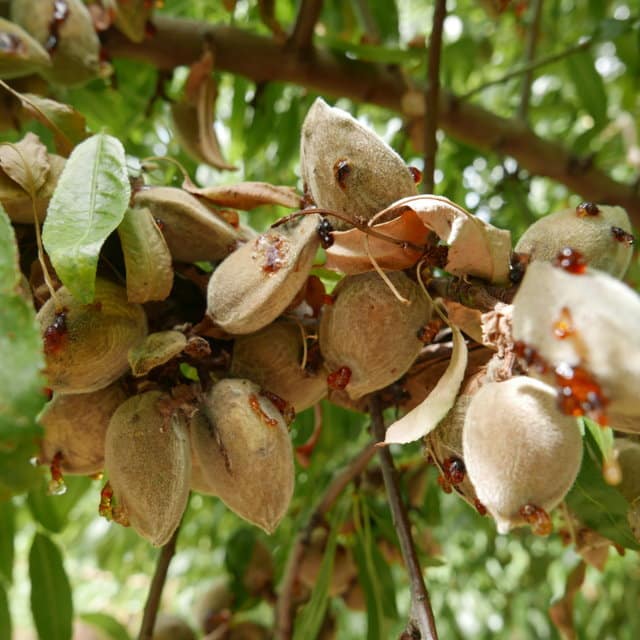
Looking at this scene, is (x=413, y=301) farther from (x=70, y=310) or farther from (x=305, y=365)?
(x=70, y=310)

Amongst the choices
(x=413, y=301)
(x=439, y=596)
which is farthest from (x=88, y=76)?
(x=439, y=596)

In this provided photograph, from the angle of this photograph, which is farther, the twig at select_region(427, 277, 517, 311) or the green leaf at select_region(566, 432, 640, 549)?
the green leaf at select_region(566, 432, 640, 549)

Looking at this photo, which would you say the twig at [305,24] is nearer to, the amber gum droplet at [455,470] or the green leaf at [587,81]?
the green leaf at [587,81]

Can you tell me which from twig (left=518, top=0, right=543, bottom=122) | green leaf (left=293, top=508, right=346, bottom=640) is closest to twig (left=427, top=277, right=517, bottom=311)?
green leaf (left=293, top=508, right=346, bottom=640)

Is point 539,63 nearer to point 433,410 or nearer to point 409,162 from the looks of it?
point 409,162

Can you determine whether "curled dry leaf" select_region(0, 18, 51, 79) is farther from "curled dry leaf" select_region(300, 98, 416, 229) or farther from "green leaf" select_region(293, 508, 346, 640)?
"green leaf" select_region(293, 508, 346, 640)

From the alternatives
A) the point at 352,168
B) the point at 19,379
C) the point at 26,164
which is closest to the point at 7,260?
the point at 19,379
